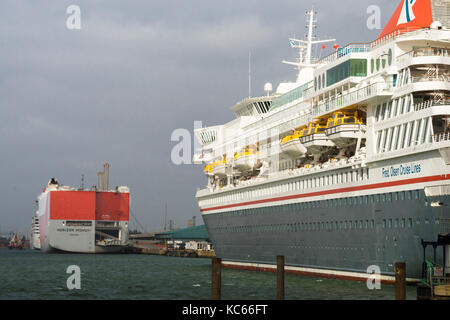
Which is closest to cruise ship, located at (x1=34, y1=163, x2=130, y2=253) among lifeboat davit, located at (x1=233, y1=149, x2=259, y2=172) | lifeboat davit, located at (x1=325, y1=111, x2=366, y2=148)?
lifeboat davit, located at (x1=233, y1=149, x2=259, y2=172)

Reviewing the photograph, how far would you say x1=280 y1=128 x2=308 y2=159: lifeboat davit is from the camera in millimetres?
48469

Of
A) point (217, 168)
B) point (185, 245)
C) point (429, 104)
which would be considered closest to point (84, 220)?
point (185, 245)

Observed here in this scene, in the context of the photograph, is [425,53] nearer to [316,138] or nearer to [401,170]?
[401,170]

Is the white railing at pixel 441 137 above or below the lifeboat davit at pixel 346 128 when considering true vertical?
below

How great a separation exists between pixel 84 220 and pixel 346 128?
9198 cm

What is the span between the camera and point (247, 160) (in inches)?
2330

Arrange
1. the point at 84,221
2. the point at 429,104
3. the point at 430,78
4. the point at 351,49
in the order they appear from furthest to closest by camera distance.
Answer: the point at 84,221 → the point at 351,49 → the point at 430,78 → the point at 429,104

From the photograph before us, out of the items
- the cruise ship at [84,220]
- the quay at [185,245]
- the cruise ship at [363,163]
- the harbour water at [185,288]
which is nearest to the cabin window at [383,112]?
the cruise ship at [363,163]

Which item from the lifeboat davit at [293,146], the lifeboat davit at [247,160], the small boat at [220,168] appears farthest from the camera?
the small boat at [220,168]

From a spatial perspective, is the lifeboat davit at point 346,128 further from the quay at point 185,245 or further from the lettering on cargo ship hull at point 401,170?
the quay at point 185,245

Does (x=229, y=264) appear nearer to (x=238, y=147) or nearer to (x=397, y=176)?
(x=238, y=147)

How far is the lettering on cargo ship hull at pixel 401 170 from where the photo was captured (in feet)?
120

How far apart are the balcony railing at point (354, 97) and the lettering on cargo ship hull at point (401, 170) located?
4155 millimetres
